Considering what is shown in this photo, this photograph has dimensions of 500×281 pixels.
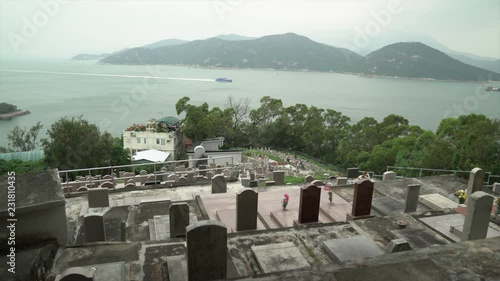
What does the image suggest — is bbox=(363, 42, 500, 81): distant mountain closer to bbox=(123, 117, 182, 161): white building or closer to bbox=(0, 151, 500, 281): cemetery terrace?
bbox=(123, 117, 182, 161): white building

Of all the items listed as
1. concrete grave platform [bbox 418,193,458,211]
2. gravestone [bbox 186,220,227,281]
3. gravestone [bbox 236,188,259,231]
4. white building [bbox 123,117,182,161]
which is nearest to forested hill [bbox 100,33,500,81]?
white building [bbox 123,117,182,161]

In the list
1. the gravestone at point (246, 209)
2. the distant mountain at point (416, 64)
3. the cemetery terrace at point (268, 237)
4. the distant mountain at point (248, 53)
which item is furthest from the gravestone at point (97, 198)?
the distant mountain at point (248, 53)

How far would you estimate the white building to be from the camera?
1571 inches

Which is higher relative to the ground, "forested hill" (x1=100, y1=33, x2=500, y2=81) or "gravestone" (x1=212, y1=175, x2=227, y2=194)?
"forested hill" (x1=100, y1=33, x2=500, y2=81)

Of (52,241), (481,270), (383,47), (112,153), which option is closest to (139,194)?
(52,241)

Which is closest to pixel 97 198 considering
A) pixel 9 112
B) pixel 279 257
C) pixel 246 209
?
pixel 246 209

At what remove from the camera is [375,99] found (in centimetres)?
9994

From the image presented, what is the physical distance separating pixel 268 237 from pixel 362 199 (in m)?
2.82

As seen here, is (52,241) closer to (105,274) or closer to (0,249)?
(0,249)

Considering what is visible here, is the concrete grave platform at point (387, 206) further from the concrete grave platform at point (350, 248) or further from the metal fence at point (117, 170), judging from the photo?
the metal fence at point (117, 170)

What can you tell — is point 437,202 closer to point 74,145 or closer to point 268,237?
point 268,237

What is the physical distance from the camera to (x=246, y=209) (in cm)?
679

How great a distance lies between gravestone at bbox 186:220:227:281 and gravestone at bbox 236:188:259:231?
237cm

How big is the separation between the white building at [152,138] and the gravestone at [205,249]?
36796mm
